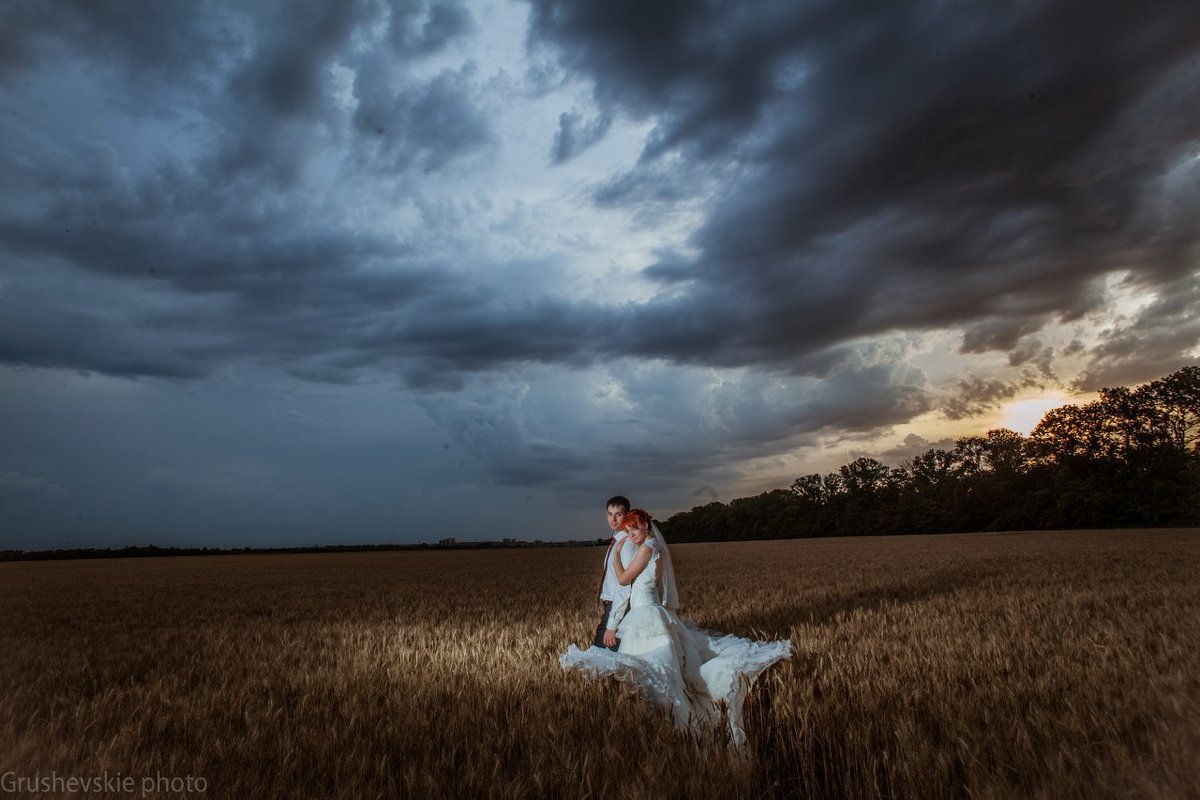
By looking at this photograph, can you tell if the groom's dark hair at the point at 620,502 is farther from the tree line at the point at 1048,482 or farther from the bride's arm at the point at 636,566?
the tree line at the point at 1048,482

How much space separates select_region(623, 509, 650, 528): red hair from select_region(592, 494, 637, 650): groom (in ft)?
0.50

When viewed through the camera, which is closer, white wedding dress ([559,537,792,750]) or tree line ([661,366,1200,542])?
white wedding dress ([559,537,792,750])

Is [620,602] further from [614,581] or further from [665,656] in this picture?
[665,656]

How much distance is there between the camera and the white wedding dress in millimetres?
5406

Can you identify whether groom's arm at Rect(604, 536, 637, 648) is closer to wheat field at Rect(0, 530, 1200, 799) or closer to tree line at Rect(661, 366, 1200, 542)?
wheat field at Rect(0, 530, 1200, 799)

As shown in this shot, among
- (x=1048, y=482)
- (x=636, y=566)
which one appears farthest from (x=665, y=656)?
(x=1048, y=482)

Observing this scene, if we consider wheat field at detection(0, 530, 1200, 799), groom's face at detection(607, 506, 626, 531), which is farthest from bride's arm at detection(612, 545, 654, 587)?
wheat field at detection(0, 530, 1200, 799)

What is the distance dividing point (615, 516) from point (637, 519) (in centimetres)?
50

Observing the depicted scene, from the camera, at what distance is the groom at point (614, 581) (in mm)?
6473

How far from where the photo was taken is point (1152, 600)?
468 inches

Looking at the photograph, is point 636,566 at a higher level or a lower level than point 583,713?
higher

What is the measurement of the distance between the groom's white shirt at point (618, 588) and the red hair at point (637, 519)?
20cm

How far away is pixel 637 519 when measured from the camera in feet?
21.4

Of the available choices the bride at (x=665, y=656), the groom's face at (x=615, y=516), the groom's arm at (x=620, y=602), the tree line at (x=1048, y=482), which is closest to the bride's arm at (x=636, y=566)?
the bride at (x=665, y=656)
